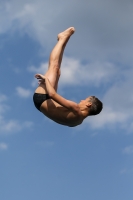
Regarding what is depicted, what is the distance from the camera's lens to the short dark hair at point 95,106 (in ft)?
51.8

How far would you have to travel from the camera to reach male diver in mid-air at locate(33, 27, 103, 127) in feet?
51.1

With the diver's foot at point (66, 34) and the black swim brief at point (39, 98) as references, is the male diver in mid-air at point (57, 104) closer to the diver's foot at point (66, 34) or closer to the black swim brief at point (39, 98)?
the black swim brief at point (39, 98)

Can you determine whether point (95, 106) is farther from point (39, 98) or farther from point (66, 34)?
point (66, 34)

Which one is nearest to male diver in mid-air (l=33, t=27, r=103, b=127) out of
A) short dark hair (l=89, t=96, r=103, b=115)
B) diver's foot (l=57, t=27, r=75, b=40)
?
short dark hair (l=89, t=96, r=103, b=115)

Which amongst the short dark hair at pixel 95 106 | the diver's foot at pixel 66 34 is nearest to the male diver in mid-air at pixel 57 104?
the short dark hair at pixel 95 106

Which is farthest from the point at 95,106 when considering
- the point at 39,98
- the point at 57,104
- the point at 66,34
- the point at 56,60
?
the point at 66,34

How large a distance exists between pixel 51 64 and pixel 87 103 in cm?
151

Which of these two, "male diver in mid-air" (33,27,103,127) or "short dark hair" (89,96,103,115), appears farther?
"short dark hair" (89,96,103,115)

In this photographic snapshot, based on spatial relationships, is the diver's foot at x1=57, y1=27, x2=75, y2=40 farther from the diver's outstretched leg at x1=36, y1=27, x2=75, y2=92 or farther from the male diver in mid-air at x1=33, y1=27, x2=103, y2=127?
the male diver in mid-air at x1=33, y1=27, x2=103, y2=127

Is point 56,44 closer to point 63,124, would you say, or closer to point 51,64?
point 51,64

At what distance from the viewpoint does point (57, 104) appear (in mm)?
15750

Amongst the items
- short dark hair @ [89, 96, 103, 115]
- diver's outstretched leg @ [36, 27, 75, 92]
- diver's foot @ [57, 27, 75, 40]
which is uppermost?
diver's foot @ [57, 27, 75, 40]

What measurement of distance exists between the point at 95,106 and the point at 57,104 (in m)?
1.06

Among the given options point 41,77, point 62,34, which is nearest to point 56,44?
point 62,34
